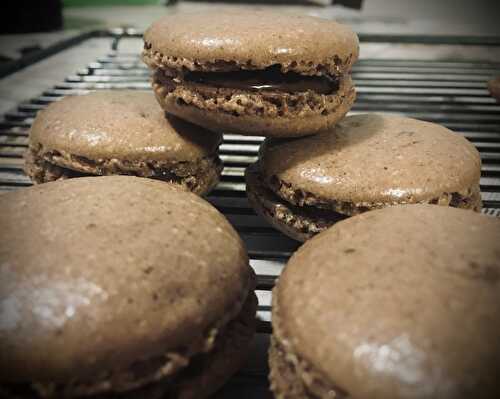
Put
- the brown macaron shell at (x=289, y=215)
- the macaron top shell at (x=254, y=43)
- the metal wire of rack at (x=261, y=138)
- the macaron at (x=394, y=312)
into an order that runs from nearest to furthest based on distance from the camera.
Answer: the macaron at (x=394, y=312) < the macaron top shell at (x=254, y=43) < the brown macaron shell at (x=289, y=215) < the metal wire of rack at (x=261, y=138)

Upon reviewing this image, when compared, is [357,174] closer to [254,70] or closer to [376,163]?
[376,163]

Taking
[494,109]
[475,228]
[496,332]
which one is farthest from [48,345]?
[494,109]

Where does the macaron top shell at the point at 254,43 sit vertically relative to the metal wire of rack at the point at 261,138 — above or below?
above

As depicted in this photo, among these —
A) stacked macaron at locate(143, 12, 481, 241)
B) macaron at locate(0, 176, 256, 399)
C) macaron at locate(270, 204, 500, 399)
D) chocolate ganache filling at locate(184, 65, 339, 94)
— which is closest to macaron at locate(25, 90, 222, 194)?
stacked macaron at locate(143, 12, 481, 241)

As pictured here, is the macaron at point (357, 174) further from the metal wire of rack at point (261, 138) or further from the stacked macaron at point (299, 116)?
the metal wire of rack at point (261, 138)

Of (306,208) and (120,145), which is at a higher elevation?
(120,145)

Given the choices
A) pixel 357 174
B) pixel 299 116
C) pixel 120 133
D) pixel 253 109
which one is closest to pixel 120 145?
pixel 120 133

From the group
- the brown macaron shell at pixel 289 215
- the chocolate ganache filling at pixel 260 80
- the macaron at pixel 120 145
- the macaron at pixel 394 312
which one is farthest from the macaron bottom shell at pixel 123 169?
the macaron at pixel 394 312
